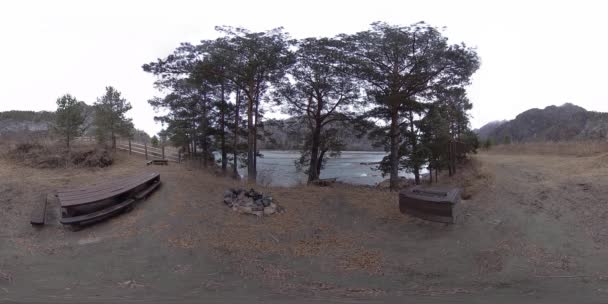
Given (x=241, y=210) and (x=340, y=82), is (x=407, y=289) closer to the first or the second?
(x=241, y=210)

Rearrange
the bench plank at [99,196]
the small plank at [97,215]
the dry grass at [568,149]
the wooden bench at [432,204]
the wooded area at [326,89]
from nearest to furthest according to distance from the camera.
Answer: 1. the small plank at [97,215]
2. the wooden bench at [432,204]
3. the bench plank at [99,196]
4. the wooded area at [326,89]
5. the dry grass at [568,149]

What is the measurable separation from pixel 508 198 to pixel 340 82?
413 inches

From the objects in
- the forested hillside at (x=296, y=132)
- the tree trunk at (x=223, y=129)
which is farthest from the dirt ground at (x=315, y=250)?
the tree trunk at (x=223, y=129)

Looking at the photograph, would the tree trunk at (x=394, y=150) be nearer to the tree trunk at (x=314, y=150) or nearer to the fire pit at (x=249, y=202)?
the tree trunk at (x=314, y=150)

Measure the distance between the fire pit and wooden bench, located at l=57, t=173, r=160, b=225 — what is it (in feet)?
8.81

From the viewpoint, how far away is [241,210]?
1089 cm

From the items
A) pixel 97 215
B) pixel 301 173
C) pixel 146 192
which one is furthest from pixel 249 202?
pixel 301 173

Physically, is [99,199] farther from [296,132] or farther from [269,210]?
[296,132]

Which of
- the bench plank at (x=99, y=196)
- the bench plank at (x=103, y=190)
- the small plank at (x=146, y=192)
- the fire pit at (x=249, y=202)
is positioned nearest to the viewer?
the bench plank at (x=99, y=196)

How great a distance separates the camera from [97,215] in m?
9.41

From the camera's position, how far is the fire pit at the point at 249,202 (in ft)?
36.1

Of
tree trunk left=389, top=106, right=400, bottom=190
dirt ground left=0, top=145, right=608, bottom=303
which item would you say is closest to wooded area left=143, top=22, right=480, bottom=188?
tree trunk left=389, top=106, right=400, bottom=190

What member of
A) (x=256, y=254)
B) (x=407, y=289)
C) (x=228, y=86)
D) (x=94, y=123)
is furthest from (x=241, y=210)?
(x=94, y=123)

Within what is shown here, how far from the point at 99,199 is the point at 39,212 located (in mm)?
1693
